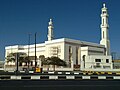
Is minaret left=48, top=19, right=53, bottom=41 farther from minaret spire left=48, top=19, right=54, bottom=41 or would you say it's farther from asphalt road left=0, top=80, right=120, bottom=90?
asphalt road left=0, top=80, right=120, bottom=90

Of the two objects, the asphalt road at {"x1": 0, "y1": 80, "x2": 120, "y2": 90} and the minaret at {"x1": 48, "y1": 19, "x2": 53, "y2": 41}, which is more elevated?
the minaret at {"x1": 48, "y1": 19, "x2": 53, "y2": 41}

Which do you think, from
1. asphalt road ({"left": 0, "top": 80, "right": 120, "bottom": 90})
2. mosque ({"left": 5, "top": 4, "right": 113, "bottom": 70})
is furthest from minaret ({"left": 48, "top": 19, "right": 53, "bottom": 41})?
asphalt road ({"left": 0, "top": 80, "right": 120, "bottom": 90})

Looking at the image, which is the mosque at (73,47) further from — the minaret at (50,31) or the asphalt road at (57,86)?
the asphalt road at (57,86)

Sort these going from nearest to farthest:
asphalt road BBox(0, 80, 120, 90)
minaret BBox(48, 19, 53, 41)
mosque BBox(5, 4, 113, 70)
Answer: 1. asphalt road BBox(0, 80, 120, 90)
2. mosque BBox(5, 4, 113, 70)
3. minaret BBox(48, 19, 53, 41)

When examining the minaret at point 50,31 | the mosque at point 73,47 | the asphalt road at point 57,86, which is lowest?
the asphalt road at point 57,86

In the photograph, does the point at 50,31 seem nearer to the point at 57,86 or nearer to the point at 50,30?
the point at 50,30

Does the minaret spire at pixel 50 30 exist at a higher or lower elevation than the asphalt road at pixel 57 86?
higher

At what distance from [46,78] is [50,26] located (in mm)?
107216

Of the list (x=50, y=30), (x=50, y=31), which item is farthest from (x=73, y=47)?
(x=50, y=30)

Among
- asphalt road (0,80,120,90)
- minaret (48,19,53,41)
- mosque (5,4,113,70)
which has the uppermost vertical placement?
minaret (48,19,53,41)

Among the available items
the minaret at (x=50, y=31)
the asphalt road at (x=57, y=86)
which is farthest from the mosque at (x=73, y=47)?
the asphalt road at (x=57, y=86)

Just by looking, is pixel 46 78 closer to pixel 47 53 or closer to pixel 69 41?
pixel 69 41

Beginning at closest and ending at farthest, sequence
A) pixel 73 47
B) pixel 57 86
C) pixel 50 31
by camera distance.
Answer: pixel 57 86 < pixel 73 47 < pixel 50 31

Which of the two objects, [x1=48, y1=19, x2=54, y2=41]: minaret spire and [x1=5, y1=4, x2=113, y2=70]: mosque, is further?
[x1=48, y1=19, x2=54, y2=41]: minaret spire
